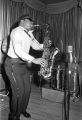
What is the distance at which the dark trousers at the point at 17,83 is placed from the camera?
2.61 m

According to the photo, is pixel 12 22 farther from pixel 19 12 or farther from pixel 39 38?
pixel 39 38

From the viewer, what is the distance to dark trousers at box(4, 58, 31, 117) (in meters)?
2.61

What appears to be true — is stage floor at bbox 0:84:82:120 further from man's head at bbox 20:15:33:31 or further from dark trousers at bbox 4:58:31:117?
man's head at bbox 20:15:33:31

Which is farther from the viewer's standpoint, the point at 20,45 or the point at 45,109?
the point at 45,109

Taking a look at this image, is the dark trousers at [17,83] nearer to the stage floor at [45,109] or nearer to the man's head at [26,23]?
the stage floor at [45,109]

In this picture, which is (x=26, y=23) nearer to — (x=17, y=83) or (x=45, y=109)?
(x=17, y=83)

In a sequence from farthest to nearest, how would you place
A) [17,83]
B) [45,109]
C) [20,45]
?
[45,109] < [17,83] < [20,45]

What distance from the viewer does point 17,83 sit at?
2.61 m

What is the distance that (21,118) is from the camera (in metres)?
2.85

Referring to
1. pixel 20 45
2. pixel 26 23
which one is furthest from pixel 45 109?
pixel 26 23

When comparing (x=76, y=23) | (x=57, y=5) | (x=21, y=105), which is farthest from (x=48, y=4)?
(x=21, y=105)

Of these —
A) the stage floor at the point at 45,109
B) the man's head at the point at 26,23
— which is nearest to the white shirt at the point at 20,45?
the man's head at the point at 26,23

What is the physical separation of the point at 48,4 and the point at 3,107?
3.93 meters

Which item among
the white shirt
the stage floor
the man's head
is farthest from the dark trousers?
the man's head
